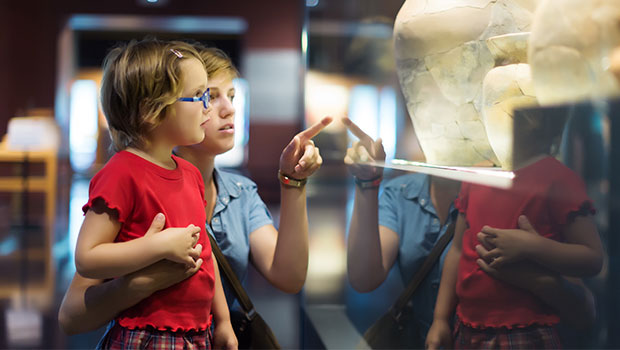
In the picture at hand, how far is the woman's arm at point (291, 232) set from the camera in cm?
107

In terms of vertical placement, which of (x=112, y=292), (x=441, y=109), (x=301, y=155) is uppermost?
(x=441, y=109)

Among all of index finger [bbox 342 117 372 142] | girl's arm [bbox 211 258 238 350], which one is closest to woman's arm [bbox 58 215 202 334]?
girl's arm [bbox 211 258 238 350]

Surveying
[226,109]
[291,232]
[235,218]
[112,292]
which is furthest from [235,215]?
[112,292]

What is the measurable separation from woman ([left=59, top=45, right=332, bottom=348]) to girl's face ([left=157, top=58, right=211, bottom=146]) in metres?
0.11

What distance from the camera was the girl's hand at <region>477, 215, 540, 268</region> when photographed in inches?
29.0

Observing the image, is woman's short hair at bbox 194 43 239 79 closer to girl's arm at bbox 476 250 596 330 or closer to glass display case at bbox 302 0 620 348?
glass display case at bbox 302 0 620 348

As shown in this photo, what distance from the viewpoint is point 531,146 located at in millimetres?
734

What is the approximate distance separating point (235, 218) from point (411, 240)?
0.36 meters

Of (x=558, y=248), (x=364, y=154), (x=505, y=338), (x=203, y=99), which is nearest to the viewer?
(x=558, y=248)

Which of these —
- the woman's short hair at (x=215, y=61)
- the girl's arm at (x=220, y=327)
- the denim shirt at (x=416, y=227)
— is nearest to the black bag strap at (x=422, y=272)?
the denim shirt at (x=416, y=227)

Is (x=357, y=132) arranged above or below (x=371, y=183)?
above

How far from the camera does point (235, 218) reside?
3.79 feet

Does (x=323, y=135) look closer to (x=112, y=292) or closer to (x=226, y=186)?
(x=226, y=186)

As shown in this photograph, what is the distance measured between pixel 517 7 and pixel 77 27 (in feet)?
18.5
